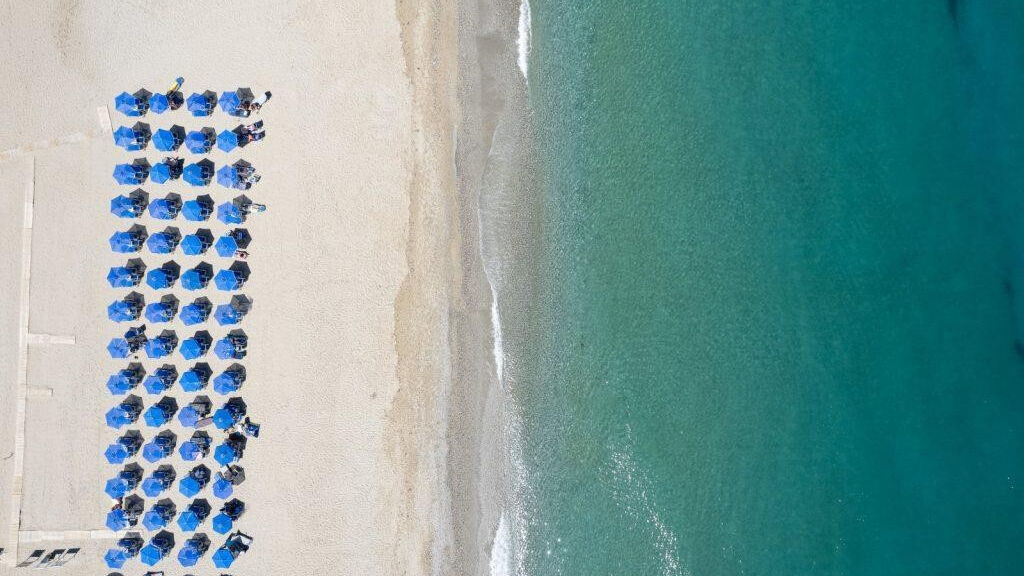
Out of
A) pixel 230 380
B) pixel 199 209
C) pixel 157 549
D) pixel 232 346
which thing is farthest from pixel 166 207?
pixel 157 549

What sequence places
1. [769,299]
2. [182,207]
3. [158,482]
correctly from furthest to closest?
[769,299] < [182,207] < [158,482]

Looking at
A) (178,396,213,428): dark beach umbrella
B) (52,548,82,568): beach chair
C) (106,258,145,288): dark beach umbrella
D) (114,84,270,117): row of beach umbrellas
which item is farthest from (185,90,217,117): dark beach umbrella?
(52,548,82,568): beach chair

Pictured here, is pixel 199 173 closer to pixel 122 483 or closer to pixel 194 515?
pixel 122 483

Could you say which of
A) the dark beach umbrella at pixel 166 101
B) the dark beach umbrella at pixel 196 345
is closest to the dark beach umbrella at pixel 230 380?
the dark beach umbrella at pixel 196 345

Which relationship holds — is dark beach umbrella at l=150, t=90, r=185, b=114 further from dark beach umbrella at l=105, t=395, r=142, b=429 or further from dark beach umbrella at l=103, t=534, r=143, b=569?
dark beach umbrella at l=103, t=534, r=143, b=569

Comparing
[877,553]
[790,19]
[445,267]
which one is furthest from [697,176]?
[877,553]

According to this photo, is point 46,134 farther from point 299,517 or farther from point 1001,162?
point 1001,162
